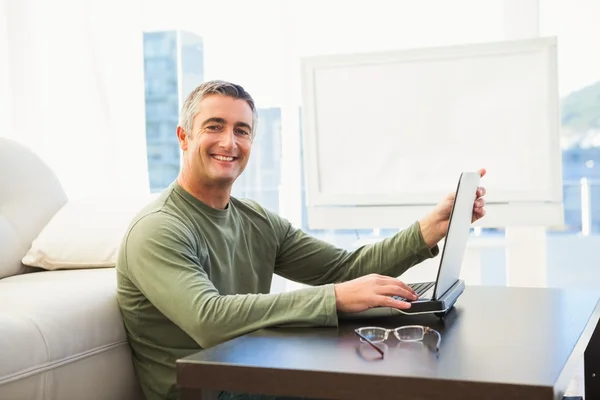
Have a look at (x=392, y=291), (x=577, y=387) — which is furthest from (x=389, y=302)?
(x=577, y=387)

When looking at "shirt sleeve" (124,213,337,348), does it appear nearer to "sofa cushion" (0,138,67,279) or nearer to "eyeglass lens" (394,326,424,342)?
"eyeglass lens" (394,326,424,342)

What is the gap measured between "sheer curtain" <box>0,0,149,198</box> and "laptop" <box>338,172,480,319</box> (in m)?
2.11

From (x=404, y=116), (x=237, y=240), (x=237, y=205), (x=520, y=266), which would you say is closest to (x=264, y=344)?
(x=237, y=240)

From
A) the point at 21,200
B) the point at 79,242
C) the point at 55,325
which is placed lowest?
the point at 55,325

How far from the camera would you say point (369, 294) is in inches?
48.8

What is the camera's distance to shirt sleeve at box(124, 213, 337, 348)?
125 cm

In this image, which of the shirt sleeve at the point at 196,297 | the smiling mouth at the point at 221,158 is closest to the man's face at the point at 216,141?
the smiling mouth at the point at 221,158

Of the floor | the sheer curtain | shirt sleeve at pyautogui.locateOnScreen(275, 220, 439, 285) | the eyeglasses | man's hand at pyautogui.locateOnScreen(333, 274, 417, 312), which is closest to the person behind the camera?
the eyeglasses

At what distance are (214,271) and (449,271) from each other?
0.48m

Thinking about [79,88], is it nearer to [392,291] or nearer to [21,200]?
[21,200]

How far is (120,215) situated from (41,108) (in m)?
1.48

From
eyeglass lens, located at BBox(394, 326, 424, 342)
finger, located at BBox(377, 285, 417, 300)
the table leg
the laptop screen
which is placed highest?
the laptop screen

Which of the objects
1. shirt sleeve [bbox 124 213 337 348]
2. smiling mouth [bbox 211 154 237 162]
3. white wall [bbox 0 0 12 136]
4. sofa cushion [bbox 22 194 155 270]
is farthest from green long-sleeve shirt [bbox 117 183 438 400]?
white wall [bbox 0 0 12 136]

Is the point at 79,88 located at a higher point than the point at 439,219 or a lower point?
higher
